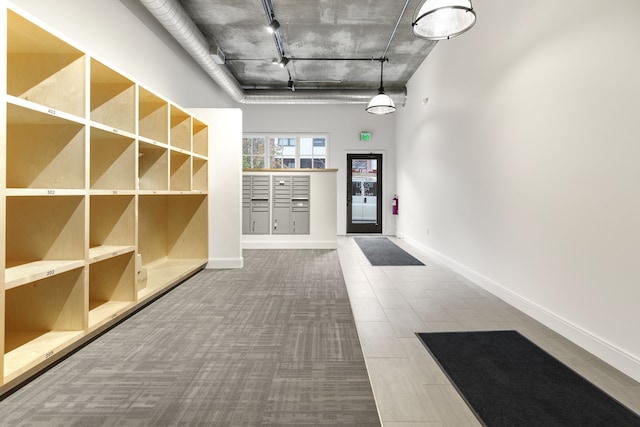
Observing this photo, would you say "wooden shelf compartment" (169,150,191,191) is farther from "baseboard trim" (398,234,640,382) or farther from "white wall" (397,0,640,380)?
"baseboard trim" (398,234,640,382)

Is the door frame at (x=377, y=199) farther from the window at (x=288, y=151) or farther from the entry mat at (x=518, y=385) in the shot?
the entry mat at (x=518, y=385)

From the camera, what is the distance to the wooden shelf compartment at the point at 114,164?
2.65 meters

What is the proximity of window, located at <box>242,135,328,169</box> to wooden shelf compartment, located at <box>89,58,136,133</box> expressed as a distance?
5.72 m

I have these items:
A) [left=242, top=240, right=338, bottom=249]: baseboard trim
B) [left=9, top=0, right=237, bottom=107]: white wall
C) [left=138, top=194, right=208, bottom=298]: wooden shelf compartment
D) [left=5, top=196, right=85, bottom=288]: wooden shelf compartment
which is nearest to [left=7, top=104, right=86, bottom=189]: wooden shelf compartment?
[left=5, top=196, right=85, bottom=288]: wooden shelf compartment

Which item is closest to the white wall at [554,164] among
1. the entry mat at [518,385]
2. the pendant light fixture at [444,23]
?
the entry mat at [518,385]

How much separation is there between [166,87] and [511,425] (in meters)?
4.82

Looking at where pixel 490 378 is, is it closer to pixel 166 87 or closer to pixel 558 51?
pixel 558 51

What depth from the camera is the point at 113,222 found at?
267 centimetres

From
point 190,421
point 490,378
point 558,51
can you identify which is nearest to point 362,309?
point 490,378

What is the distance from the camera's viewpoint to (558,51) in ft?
7.91

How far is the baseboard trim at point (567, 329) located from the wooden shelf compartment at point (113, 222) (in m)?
3.22

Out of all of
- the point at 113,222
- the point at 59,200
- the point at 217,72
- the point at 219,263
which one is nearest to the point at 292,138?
the point at 217,72

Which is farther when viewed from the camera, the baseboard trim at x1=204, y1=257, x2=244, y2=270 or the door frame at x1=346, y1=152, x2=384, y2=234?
the door frame at x1=346, y1=152, x2=384, y2=234

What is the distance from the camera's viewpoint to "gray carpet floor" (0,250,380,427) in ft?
4.79
